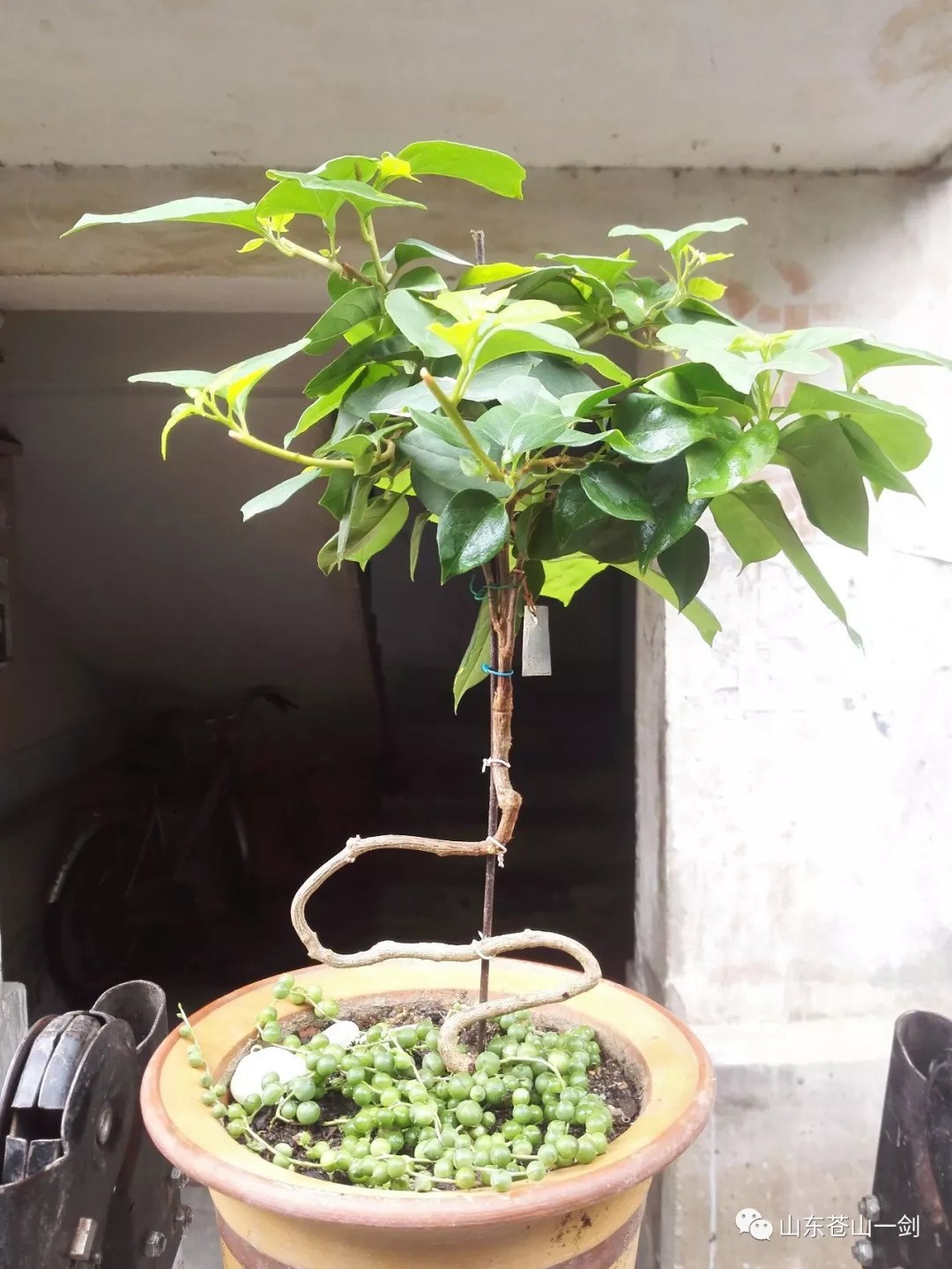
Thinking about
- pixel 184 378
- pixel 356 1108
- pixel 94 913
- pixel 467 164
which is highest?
pixel 467 164

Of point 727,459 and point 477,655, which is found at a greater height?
point 727,459

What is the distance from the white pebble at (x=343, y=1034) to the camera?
76 cm

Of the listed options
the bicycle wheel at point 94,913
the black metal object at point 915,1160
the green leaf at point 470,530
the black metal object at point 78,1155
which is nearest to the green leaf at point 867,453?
the green leaf at point 470,530

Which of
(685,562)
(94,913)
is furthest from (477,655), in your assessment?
(94,913)

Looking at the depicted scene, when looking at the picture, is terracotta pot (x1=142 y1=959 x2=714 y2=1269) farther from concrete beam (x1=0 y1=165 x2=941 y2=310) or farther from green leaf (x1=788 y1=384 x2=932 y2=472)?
concrete beam (x1=0 y1=165 x2=941 y2=310)

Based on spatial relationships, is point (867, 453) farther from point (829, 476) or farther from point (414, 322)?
point (414, 322)

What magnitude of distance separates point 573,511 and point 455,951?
0.38 m

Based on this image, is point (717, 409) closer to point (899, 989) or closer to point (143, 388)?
point (899, 989)

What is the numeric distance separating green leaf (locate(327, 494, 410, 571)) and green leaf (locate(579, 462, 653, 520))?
0.20 m

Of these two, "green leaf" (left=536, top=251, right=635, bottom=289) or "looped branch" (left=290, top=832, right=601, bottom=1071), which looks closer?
"green leaf" (left=536, top=251, right=635, bottom=289)

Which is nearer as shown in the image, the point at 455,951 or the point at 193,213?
the point at 193,213

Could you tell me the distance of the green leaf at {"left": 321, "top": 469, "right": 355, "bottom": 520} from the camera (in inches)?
25.9

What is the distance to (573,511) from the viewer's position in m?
0.53

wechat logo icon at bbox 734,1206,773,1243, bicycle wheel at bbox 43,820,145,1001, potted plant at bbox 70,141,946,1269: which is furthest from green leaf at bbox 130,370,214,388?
bicycle wheel at bbox 43,820,145,1001
